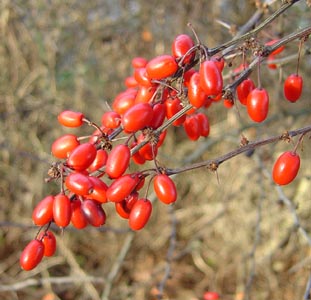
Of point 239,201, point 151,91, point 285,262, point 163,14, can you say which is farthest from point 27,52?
point 151,91

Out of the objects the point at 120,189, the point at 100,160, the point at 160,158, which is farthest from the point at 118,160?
the point at 160,158

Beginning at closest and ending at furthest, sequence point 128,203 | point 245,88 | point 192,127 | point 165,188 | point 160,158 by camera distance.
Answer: point 165,188 < point 128,203 < point 245,88 < point 192,127 < point 160,158

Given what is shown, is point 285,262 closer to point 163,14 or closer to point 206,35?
point 206,35

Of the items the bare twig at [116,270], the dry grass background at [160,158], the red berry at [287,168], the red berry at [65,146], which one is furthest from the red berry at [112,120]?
the dry grass background at [160,158]

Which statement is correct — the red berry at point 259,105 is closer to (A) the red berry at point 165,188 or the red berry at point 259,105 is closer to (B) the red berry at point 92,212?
(A) the red berry at point 165,188

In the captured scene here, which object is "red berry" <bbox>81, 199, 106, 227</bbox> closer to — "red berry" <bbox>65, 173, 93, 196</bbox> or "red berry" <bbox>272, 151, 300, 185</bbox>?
"red berry" <bbox>65, 173, 93, 196</bbox>

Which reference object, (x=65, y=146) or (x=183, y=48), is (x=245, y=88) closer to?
(x=183, y=48)

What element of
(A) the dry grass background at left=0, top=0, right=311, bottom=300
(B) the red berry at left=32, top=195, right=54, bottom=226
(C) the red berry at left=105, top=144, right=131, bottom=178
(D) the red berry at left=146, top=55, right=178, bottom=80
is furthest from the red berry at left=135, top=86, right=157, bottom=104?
(A) the dry grass background at left=0, top=0, right=311, bottom=300
